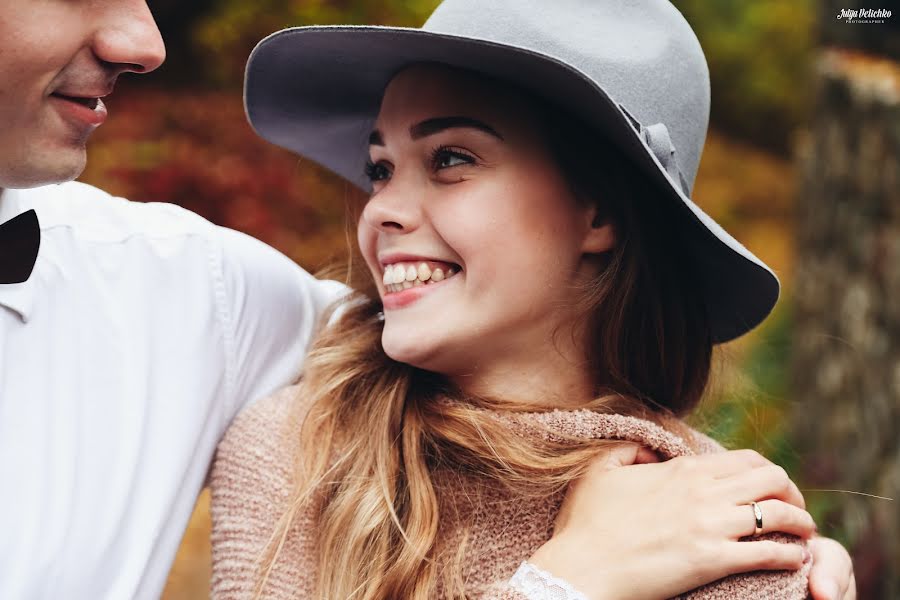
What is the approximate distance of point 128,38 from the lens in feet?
6.10

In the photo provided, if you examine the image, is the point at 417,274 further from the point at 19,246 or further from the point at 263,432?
the point at 19,246

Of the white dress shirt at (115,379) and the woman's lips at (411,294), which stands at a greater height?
the woman's lips at (411,294)

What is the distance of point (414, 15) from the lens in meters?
4.50

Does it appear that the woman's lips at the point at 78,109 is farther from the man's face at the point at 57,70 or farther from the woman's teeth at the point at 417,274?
the woman's teeth at the point at 417,274

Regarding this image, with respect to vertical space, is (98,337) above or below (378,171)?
below

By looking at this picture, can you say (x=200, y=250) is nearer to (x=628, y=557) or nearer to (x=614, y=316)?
(x=614, y=316)

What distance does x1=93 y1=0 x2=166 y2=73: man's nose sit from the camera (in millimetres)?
1839

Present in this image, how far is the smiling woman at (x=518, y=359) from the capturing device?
6.10 feet

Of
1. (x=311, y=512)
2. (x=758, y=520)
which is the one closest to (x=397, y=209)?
(x=311, y=512)

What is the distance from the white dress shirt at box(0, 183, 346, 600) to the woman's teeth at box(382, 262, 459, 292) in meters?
0.41

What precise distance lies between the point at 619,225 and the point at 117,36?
42.9 inches

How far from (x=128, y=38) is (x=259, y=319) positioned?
2.37 ft

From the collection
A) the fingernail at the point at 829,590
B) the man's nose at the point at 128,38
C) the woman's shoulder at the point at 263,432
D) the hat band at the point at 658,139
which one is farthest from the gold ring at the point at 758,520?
the man's nose at the point at 128,38

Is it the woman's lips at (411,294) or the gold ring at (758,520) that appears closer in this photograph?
the gold ring at (758,520)
